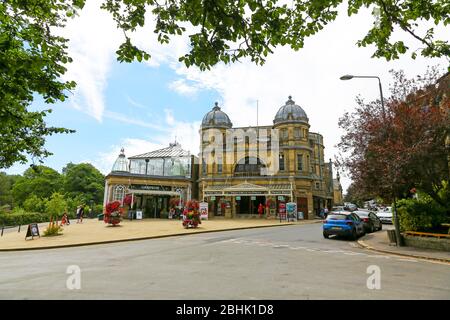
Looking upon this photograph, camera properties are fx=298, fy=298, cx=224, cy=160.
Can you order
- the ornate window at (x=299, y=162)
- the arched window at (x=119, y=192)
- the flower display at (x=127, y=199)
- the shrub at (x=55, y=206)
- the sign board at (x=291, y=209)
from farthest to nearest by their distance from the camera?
the ornate window at (x=299, y=162), the arched window at (x=119, y=192), the flower display at (x=127, y=199), the sign board at (x=291, y=209), the shrub at (x=55, y=206)

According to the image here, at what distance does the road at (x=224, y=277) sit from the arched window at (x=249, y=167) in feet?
95.7

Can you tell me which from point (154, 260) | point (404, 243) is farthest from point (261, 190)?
point (154, 260)

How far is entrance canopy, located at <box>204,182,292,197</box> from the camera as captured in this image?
3553 centimetres

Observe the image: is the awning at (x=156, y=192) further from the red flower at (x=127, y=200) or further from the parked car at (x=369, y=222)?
the parked car at (x=369, y=222)

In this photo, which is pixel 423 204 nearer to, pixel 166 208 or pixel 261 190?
pixel 261 190

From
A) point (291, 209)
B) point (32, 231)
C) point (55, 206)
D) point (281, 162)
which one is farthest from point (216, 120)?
point (32, 231)

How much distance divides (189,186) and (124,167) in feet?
28.8

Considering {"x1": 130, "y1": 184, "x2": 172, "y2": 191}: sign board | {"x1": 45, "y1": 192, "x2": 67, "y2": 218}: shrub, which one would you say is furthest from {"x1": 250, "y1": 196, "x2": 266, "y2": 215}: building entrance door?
{"x1": 45, "y1": 192, "x2": 67, "y2": 218}: shrub

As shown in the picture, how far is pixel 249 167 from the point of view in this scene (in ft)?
133

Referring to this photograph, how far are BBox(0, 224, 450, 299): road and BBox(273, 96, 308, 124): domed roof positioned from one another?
30081 millimetres

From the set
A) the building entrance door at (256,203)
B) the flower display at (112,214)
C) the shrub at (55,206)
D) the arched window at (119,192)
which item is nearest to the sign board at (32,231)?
the shrub at (55,206)

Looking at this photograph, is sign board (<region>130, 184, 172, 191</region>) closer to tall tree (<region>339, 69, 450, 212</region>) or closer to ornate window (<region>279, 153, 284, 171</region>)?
ornate window (<region>279, 153, 284, 171</region>)

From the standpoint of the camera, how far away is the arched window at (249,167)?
39969mm

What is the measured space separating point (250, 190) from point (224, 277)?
97.9 feet
